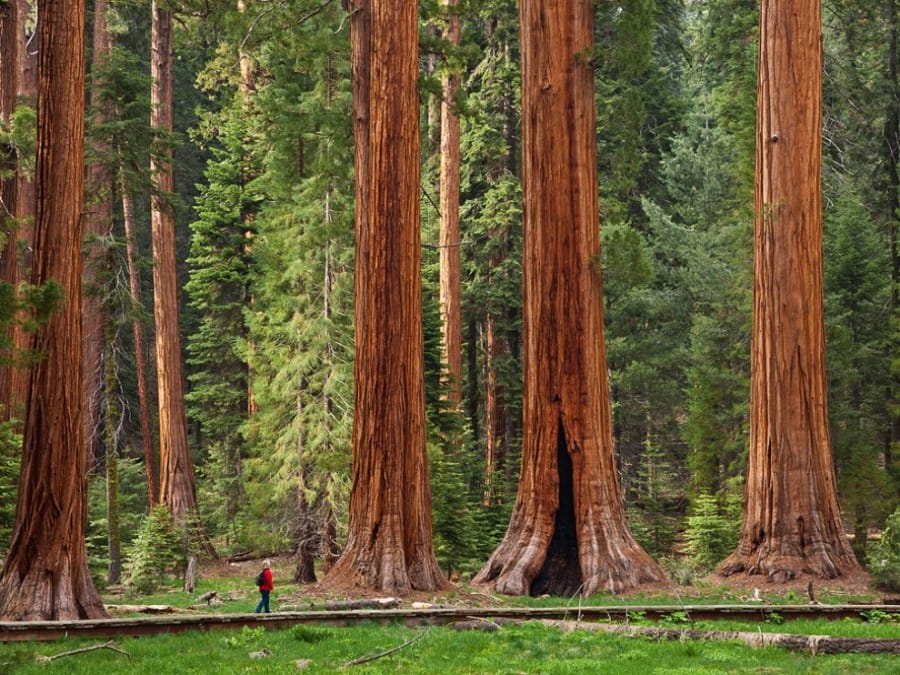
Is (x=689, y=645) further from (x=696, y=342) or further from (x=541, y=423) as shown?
(x=696, y=342)

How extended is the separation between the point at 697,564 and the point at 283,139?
13.0 m

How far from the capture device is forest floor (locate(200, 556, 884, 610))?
15016mm

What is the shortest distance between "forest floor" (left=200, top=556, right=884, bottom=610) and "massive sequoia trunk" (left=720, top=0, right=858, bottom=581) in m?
0.36

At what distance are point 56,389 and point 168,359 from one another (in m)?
15.4

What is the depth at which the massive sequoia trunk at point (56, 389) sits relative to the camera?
42.0ft

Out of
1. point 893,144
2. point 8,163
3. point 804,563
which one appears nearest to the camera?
point 804,563

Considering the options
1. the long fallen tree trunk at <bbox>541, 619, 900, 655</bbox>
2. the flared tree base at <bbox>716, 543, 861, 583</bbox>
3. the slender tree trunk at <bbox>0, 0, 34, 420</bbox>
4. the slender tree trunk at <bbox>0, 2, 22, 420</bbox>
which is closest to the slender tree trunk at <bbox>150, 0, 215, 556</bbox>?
the slender tree trunk at <bbox>0, 0, 34, 420</bbox>

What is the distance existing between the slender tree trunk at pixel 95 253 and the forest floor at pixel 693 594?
30.8ft

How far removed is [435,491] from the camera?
68.2ft

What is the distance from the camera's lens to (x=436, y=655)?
10.6 m

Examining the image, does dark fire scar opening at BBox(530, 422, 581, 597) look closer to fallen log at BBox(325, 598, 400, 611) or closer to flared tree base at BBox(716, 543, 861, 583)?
flared tree base at BBox(716, 543, 861, 583)

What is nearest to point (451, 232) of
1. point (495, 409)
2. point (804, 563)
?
point (495, 409)

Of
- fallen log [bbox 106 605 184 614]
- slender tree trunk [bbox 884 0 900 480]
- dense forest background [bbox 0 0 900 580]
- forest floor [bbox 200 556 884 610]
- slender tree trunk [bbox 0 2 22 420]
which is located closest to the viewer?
fallen log [bbox 106 605 184 614]

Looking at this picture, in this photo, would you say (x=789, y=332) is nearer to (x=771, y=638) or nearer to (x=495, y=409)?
(x=771, y=638)
